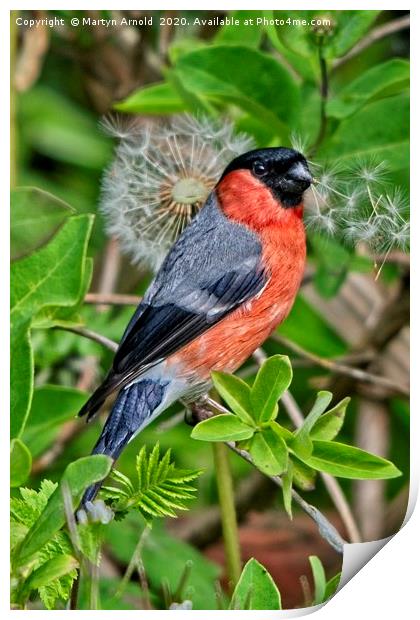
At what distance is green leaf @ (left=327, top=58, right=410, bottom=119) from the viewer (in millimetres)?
1468

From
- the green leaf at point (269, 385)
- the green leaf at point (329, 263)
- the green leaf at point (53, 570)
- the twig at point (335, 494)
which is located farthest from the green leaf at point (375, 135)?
the green leaf at point (53, 570)

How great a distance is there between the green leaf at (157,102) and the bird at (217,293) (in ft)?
0.82

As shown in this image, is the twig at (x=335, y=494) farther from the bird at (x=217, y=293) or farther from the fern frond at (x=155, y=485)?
the fern frond at (x=155, y=485)

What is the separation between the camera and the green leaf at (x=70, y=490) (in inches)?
43.8

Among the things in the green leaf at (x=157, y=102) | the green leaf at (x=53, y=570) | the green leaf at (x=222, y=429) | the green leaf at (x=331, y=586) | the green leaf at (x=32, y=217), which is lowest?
the green leaf at (x=331, y=586)

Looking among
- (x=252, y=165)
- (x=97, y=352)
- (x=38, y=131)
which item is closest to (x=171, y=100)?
(x=252, y=165)

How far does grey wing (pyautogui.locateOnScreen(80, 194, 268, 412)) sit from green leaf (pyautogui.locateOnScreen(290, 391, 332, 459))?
9.2 inches

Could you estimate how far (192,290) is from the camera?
1.34m

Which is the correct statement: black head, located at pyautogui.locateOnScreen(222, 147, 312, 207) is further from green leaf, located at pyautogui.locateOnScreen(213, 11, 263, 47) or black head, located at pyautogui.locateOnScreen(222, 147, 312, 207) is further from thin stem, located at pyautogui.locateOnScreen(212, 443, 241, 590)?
thin stem, located at pyautogui.locateOnScreen(212, 443, 241, 590)

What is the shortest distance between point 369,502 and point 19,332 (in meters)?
0.62

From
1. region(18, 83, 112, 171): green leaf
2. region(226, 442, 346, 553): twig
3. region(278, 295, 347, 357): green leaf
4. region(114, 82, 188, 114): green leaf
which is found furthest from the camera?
region(18, 83, 112, 171): green leaf

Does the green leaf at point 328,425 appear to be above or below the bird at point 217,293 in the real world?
below

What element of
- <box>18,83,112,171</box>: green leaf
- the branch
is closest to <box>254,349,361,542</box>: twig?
the branch

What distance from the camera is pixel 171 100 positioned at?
5.29 ft
